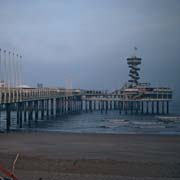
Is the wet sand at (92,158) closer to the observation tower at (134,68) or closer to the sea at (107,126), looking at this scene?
the sea at (107,126)

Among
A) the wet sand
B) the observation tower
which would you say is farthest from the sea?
the observation tower

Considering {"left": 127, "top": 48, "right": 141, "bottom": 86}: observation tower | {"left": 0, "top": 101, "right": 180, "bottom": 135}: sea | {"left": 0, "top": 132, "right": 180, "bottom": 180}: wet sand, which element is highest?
{"left": 127, "top": 48, "right": 141, "bottom": 86}: observation tower

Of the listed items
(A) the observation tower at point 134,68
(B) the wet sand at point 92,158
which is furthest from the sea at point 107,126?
(A) the observation tower at point 134,68

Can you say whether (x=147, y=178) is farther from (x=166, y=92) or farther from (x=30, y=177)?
(x=166, y=92)

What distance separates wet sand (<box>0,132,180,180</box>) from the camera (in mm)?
14867

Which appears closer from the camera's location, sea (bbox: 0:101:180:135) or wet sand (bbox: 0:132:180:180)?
wet sand (bbox: 0:132:180:180)

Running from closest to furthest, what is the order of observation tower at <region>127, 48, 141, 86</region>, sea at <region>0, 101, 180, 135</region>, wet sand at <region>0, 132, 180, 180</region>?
wet sand at <region>0, 132, 180, 180</region> → sea at <region>0, 101, 180, 135</region> → observation tower at <region>127, 48, 141, 86</region>

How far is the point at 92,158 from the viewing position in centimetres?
1902

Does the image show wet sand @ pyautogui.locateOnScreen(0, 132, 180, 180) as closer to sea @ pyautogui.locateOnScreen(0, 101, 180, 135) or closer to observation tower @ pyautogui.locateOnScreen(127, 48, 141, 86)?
sea @ pyautogui.locateOnScreen(0, 101, 180, 135)

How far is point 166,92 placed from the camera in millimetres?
82875

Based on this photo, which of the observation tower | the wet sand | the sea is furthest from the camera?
the observation tower

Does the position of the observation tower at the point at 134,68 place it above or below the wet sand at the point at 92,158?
above

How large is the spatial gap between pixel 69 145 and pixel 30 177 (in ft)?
35.6

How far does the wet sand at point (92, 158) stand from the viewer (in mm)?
14867
